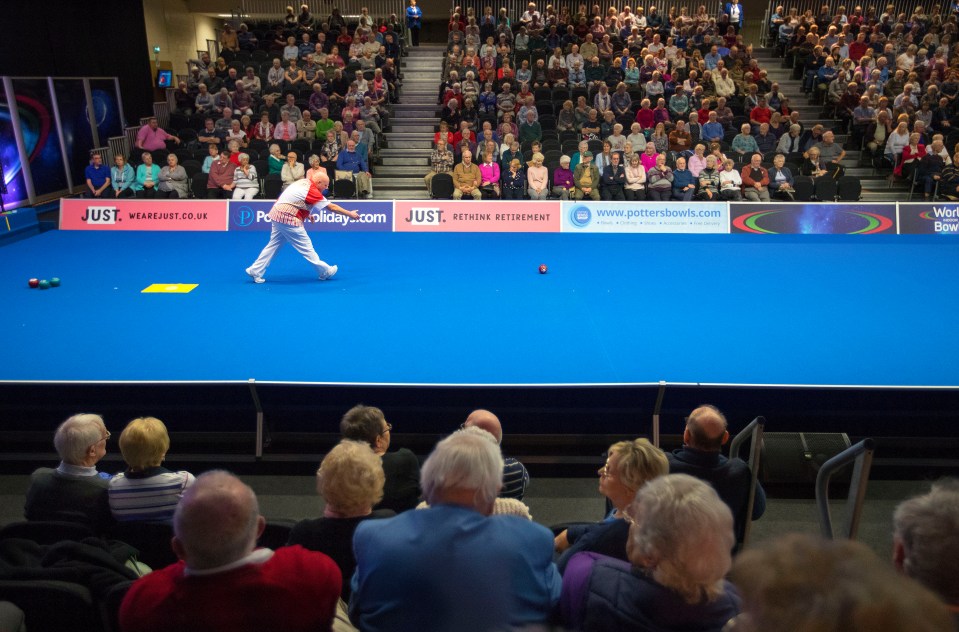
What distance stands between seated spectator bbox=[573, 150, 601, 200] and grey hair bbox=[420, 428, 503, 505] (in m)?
12.9

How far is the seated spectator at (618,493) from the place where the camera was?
283 centimetres

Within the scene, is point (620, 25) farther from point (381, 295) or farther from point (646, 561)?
point (646, 561)

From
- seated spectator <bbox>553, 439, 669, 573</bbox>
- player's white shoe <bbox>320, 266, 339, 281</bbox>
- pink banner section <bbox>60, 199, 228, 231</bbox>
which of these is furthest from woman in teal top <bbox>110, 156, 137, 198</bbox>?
seated spectator <bbox>553, 439, 669, 573</bbox>

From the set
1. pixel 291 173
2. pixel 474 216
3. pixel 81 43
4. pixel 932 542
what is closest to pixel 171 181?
pixel 291 173

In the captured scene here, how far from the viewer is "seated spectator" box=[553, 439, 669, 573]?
2834 mm

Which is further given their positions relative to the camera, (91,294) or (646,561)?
(91,294)

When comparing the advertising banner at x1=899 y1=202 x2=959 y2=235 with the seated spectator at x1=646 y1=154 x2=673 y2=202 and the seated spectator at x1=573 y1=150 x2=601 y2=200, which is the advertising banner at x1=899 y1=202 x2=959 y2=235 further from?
the seated spectator at x1=573 y1=150 x2=601 y2=200

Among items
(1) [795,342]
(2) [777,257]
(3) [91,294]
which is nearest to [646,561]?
(1) [795,342]

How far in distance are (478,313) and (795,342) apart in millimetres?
3418

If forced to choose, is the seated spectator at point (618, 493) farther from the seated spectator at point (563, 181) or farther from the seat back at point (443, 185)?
the seat back at point (443, 185)

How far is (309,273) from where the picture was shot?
35.9 ft

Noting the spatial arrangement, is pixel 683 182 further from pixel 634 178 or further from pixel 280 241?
pixel 280 241

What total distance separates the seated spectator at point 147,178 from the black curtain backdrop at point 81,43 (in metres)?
4.17

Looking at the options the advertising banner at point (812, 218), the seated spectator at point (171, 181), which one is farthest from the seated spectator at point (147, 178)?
the advertising banner at point (812, 218)
